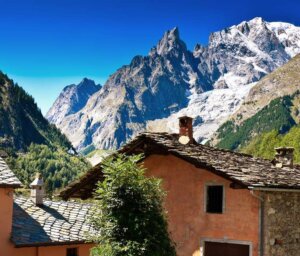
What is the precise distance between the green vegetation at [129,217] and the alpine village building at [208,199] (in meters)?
3.35

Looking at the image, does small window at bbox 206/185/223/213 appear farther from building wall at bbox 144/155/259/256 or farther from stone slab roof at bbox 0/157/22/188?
stone slab roof at bbox 0/157/22/188

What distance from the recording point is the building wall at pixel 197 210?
21.6 meters

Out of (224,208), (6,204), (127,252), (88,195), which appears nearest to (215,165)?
(224,208)

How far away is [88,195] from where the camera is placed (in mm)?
26781

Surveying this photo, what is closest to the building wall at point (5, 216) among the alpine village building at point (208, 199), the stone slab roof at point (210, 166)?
the alpine village building at point (208, 199)

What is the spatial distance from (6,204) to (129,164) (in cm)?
877

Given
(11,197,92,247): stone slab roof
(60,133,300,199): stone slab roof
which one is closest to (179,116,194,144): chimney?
(60,133,300,199): stone slab roof

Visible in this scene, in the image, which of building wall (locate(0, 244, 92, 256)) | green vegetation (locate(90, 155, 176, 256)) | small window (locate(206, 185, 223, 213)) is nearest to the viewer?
green vegetation (locate(90, 155, 176, 256))

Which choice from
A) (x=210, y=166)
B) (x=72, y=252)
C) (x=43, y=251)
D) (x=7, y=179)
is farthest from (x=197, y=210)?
(x=72, y=252)

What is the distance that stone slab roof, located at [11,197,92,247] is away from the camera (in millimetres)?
26678

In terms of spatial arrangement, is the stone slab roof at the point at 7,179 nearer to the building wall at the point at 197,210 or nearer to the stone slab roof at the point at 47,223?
the stone slab roof at the point at 47,223

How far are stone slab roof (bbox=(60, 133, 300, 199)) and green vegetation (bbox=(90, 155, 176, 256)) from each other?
320 cm

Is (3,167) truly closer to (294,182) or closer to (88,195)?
(88,195)

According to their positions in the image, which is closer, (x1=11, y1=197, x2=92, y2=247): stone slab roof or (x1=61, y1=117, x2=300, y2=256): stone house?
(x1=61, y1=117, x2=300, y2=256): stone house
